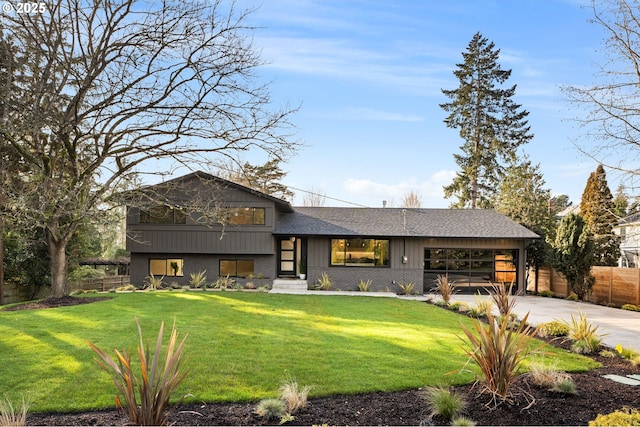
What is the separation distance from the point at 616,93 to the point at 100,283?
2427 centimetres

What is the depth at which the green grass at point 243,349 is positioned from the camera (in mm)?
5475

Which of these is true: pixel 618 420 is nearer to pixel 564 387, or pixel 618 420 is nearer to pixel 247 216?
pixel 564 387

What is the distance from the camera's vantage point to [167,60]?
40.3ft

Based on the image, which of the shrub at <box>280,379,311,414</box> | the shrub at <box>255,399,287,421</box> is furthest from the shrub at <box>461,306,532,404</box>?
the shrub at <box>255,399,287,421</box>

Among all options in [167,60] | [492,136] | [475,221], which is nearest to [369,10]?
[167,60]

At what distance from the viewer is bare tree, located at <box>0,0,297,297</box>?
36.6 ft

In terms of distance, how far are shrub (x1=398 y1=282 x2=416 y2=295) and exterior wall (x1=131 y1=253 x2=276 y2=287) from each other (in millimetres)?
6223

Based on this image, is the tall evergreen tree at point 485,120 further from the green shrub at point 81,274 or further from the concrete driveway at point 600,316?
the green shrub at point 81,274

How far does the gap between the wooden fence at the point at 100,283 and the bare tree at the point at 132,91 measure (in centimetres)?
849

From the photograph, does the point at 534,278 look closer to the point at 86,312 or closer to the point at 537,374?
the point at 537,374

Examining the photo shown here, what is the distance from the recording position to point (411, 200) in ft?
136

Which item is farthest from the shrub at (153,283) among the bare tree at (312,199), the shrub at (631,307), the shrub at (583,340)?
the bare tree at (312,199)

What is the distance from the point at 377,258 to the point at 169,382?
57.7ft

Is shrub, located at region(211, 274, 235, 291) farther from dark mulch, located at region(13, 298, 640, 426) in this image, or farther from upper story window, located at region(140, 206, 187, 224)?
dark mulch, located at region(13, 298, 640, 426)
